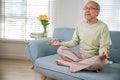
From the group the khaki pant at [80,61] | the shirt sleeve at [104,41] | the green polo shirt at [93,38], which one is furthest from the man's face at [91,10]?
the khaki pant at [80,61]

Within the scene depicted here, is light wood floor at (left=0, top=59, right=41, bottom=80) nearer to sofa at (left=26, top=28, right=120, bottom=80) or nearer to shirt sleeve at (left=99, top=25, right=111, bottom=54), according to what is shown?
sofa at (left=26, top=28, right=120, bottom=80)

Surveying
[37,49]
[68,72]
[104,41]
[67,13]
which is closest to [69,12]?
[67,13]

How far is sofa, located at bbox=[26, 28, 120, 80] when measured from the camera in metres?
2.06

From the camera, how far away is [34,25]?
156 inches

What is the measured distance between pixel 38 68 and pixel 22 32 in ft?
5.19

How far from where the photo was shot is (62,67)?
90.7 inches

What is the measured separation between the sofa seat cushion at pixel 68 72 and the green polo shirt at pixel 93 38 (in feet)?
0.81

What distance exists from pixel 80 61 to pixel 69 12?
166 cm

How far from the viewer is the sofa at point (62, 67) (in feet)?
6.77

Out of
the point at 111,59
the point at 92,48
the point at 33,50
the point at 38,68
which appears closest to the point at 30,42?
the point at 33,50

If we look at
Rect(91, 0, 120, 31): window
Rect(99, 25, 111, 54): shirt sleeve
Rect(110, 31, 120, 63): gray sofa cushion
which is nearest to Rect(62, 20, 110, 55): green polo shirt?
Rect(99, 25, 111, 54): shirt sleeve

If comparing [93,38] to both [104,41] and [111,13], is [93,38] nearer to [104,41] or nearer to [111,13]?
[104,41]

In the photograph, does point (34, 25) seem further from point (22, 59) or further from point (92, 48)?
point (92, 48)

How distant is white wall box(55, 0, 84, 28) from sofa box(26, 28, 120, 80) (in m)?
0.50
